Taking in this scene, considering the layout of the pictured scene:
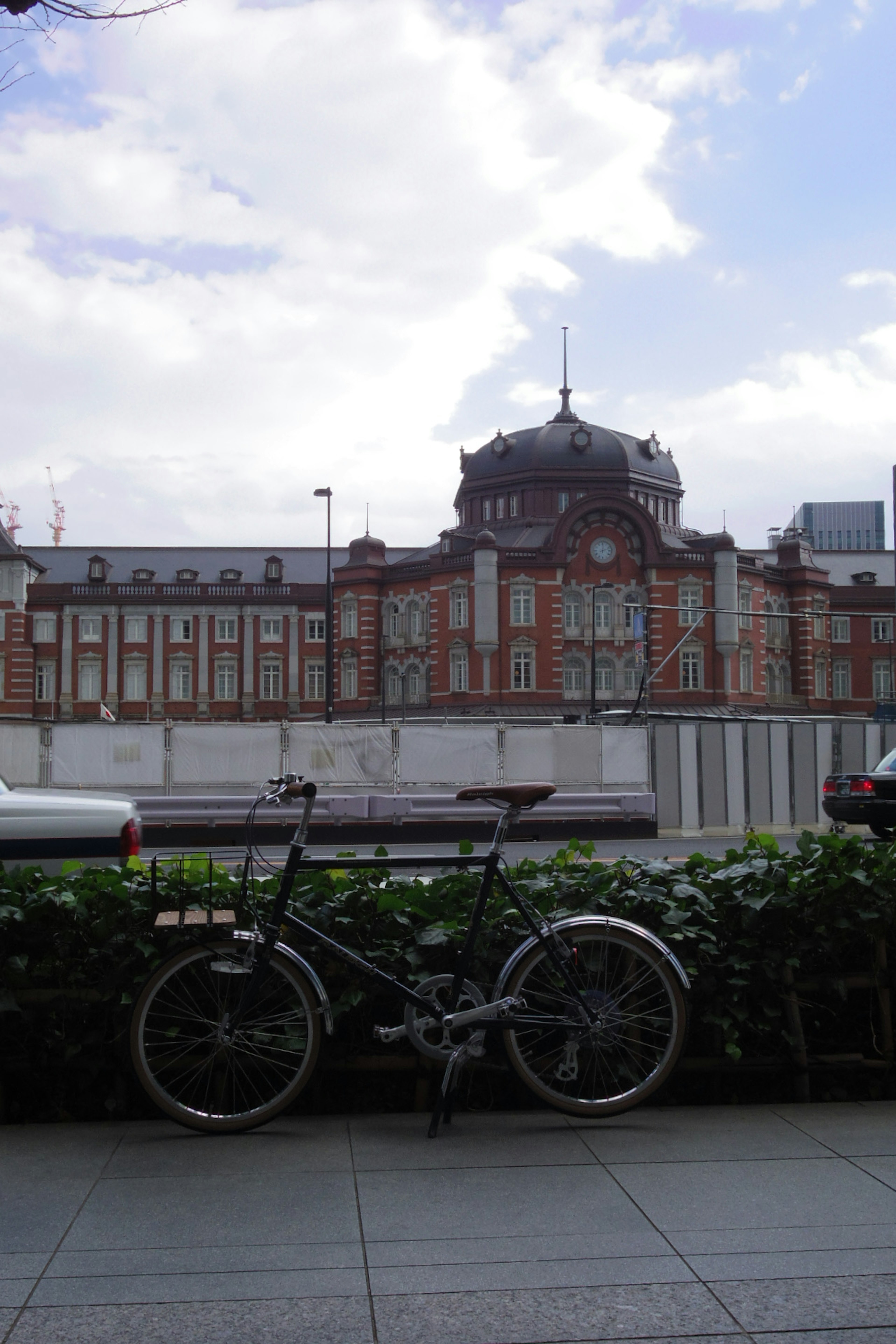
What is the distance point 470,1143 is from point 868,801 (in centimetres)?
1514

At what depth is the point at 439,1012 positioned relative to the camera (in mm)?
4523

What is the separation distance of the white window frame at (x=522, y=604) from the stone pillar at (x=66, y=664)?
28211mm

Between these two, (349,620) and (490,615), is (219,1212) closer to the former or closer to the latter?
(490,615)

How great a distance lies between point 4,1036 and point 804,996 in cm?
319

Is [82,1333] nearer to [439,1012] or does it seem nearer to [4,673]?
[439,1012]

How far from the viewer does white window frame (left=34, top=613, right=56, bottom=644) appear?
75.1 metres

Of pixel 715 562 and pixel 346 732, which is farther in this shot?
pixel 715 562

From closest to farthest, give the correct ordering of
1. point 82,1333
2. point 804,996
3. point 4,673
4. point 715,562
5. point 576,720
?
1. point 82,1333
2. point 804,996
3. point 576,720
4. point 715,562
5. point 4,673

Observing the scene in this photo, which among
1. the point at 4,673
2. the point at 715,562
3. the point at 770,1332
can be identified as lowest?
the point at 770,1332

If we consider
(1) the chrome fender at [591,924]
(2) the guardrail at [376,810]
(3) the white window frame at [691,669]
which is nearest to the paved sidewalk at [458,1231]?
(1) the chrome fender at [591,924]

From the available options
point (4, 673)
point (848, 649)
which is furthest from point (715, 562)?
point (4, 673)

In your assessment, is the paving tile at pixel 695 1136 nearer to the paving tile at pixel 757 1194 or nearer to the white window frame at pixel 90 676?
the paving tile at pixel 757 1194

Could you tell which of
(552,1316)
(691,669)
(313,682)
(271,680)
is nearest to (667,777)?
(552,1316)

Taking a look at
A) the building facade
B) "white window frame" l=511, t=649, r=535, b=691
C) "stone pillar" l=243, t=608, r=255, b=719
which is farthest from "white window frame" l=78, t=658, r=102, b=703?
"white window frame" l=511, t=649, r=535, b=691
